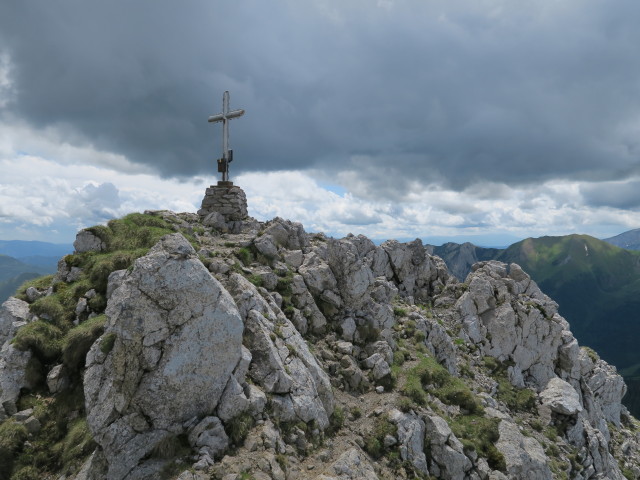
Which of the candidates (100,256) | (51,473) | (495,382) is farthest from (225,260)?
(495,382)

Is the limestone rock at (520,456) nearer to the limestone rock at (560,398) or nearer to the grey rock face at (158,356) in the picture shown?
the limestone rock at (560,398)

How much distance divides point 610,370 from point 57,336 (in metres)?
74.7

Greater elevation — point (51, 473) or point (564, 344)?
point (51, 473)

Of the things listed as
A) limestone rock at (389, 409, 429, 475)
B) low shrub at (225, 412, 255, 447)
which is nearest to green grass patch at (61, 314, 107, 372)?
low shrub at (225, 412, 255, 447)

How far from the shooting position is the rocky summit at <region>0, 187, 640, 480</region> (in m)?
14.7

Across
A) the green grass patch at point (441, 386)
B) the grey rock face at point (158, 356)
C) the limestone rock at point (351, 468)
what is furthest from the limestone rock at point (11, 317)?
the green grass patch at point (441, 386)

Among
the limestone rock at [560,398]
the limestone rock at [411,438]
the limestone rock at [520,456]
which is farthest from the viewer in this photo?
the limestone rock at [560,398]

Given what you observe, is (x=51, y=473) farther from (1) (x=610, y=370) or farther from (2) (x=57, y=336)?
(1) (x=610, y=370)

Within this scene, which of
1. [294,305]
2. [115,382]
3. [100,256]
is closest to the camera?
[115,382]

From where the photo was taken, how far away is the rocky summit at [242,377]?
48.1ft

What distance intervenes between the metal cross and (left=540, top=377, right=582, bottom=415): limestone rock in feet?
130

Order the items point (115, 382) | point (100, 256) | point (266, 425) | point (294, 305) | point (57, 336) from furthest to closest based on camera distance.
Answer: point (294, 305) → point (100, 256) → point (57, 336) → point (266, 425) → point (115, 382)

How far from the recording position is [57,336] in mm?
19406

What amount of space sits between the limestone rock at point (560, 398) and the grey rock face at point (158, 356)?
3410 centimetres
